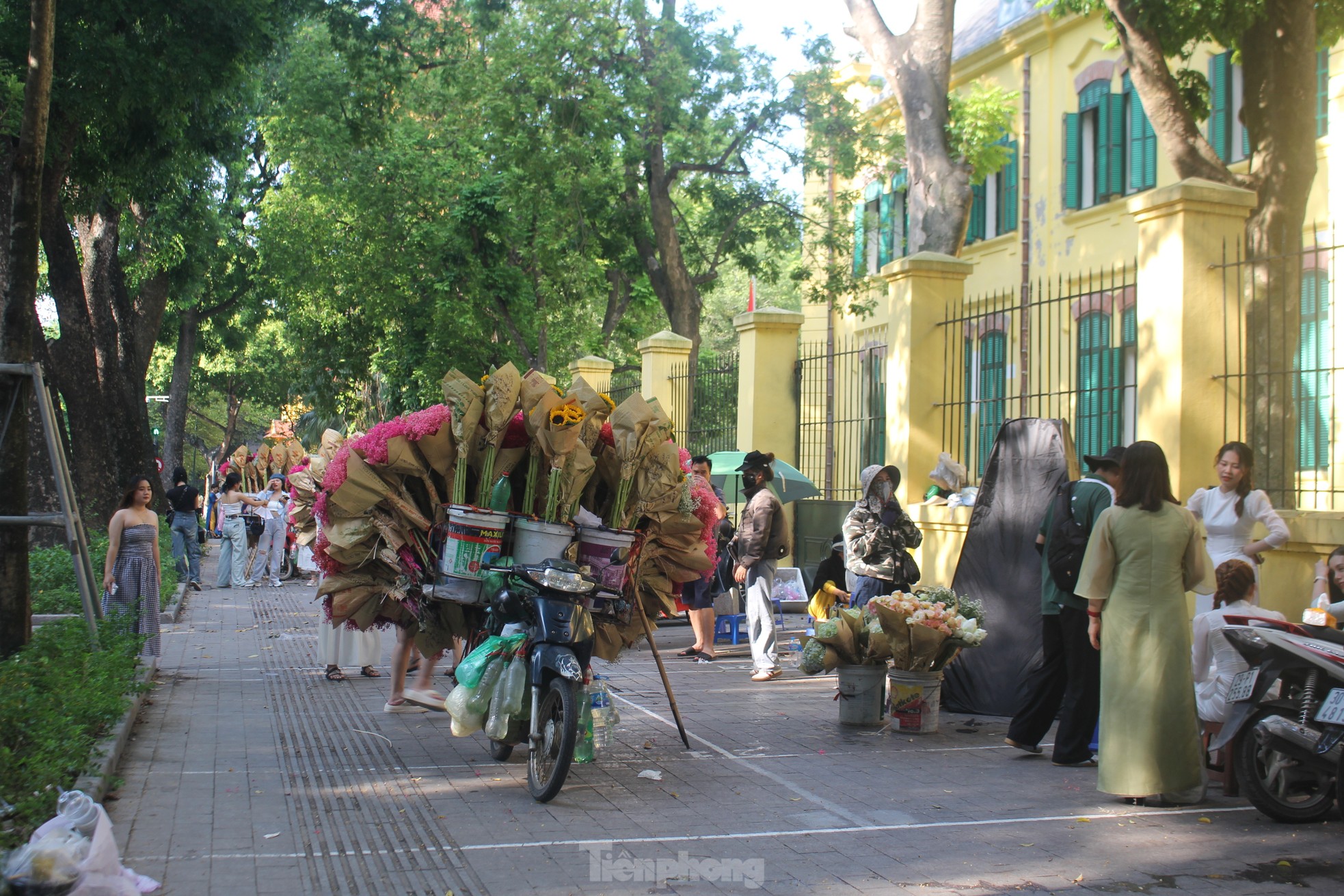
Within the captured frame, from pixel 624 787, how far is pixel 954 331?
24.0ft

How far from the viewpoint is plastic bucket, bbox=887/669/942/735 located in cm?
839

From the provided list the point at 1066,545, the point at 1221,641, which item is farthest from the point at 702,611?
the point at 1221,641

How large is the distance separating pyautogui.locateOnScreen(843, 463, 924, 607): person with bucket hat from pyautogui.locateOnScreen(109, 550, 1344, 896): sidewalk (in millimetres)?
1214

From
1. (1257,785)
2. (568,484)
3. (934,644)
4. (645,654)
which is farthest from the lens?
(645,654)

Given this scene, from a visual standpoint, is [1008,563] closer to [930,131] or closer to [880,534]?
[880,534]

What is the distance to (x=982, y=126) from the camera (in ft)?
67.4

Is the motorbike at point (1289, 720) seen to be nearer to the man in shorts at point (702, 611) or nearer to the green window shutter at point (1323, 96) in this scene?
the man in shorts at point (702, 611)

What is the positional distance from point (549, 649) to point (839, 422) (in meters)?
9.91

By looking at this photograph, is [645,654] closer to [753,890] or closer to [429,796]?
[429,796]

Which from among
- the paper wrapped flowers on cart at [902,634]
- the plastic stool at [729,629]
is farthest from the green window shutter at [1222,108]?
the paper wrapped flowers on cart at [902,634]

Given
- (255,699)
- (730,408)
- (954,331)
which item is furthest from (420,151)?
(255,699)

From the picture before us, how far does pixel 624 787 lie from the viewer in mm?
6676

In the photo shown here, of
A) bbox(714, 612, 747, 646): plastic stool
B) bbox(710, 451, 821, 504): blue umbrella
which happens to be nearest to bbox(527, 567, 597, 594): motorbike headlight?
bbox(714, 612, 747, 646): plastic stool

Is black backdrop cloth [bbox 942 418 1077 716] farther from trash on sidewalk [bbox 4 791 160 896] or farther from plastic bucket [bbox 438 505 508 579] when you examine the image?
trash on sidewalk [bbox 4 791 160 896]
